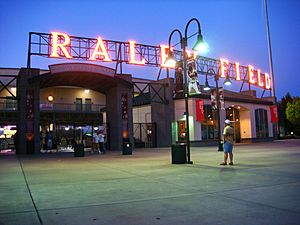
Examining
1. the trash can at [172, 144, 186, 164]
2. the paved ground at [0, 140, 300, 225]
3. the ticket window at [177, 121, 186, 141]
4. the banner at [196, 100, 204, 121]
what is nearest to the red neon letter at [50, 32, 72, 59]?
the ticket window at [177, 121, 186, 141]

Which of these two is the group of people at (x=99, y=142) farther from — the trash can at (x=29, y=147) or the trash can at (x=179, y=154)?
the trash can at (x=179, y=154)

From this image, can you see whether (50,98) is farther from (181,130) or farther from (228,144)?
(228,144)

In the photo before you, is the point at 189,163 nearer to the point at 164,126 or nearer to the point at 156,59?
the point at 164,126

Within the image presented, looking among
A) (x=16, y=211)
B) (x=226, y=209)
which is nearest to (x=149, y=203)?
(x=226, y=209)

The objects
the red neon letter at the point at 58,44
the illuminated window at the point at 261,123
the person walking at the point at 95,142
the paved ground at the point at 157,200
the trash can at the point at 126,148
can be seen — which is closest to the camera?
the paved ground at the point at 157,200

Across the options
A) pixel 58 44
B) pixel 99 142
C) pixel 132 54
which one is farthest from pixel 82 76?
pixel 132 54

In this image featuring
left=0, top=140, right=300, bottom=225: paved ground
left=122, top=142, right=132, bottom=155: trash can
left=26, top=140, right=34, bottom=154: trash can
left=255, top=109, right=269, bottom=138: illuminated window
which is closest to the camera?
left=0, top=140, right=300, bottom=225: paved ground

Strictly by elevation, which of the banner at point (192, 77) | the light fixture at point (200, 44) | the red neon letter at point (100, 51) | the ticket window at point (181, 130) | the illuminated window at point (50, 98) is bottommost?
the ticket window at point (181, 130)

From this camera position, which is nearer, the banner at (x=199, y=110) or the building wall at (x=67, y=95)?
the banner at (x=199, y=110)

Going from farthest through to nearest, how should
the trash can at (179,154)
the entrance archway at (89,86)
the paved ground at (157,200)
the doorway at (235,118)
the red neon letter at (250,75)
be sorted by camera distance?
the red neon letter at (250,75), the doorway at (235,118), the entrance archway at (89,86), the trash can at (179,154), the paved ground at (157,200)

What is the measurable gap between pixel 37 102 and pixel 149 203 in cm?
2236

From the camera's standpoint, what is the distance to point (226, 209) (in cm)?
556

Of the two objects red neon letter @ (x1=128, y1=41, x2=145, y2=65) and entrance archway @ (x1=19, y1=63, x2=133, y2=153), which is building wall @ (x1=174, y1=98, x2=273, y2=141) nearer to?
red neon letter @ (x1=128, y1=41, x2=145, y2=65)

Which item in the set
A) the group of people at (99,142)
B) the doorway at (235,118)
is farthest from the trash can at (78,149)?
the doorway at (235,118)
